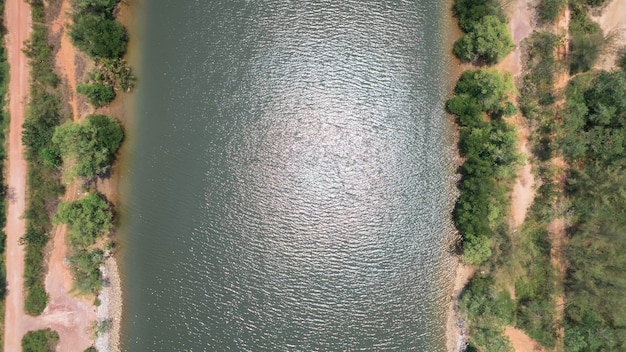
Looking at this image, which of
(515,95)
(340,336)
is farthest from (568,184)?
(340,336)

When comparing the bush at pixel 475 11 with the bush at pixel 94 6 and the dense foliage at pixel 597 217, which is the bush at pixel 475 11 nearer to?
the dense foliage at pixel 597 217

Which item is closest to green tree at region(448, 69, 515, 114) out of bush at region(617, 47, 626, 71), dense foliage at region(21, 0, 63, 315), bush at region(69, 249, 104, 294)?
bush at region(617, 47, 626, 71)

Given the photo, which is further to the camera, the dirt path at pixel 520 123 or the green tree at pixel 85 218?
the dirt path at pixel 520 123

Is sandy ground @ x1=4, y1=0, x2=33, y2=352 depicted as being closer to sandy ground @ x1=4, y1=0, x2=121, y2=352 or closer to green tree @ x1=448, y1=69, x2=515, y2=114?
sandy ground @ x1=4, y1=0, x2=121, y2=352

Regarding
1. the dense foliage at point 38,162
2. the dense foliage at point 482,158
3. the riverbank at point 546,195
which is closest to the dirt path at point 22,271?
the dense foliage at point 38,162

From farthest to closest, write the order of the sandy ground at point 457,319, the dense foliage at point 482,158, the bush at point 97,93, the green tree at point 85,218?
the sandy ground at point 457,319 < the bush at point 97,93 < the dense foliage at point 482,158 < the green tree at point 85,218

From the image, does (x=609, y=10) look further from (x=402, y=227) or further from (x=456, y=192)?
(x=402, y=227)

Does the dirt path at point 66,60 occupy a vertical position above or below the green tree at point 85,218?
above
